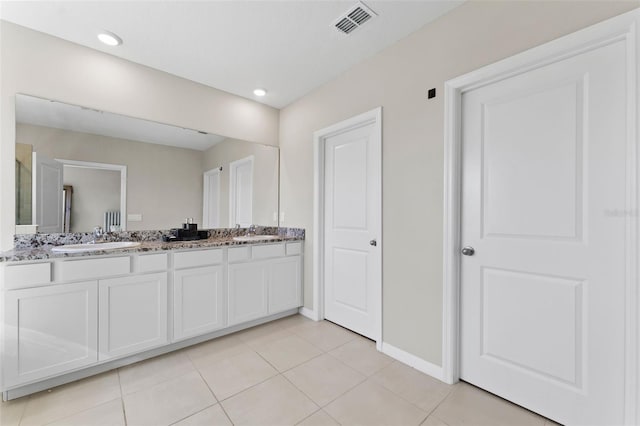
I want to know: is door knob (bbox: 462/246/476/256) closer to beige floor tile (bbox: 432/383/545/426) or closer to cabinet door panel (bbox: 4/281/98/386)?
beige floor tile (bbox: 432/383/545/426)

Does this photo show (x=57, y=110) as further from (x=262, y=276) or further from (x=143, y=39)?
(x=262, y=276)

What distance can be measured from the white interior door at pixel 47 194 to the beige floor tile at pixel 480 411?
301 centimetres

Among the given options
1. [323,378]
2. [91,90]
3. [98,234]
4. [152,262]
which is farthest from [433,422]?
[91,90]

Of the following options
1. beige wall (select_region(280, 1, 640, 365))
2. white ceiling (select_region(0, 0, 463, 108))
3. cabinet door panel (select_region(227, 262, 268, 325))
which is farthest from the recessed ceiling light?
cabinet door panel (select_region(227, 262, 268, 325))

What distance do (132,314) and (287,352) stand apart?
1240 mm

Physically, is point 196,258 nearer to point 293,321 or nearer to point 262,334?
point 262,334

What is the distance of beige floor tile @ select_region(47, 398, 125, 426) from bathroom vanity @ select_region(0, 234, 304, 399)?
1.28 feet

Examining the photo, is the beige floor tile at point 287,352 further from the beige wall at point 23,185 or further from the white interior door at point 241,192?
the beige wall at point 23,185

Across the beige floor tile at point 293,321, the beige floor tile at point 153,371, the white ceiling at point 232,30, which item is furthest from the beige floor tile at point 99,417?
the white ceiling at point 232,30

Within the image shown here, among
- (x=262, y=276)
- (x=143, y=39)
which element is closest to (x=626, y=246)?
(x=262, y=276)

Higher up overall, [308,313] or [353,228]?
[353,228]

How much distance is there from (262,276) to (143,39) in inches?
89.7

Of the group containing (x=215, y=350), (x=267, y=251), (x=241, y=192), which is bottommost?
(x=215, y=350)

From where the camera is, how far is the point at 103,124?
7.61 feet
